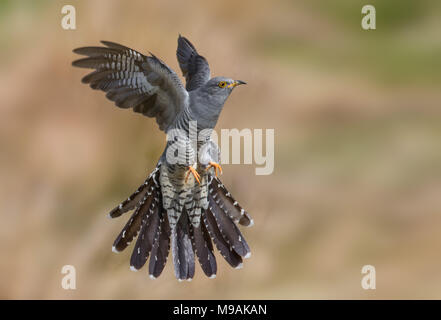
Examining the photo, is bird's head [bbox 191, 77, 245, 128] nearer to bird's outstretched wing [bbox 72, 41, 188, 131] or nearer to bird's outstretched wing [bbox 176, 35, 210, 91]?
Result: bird's outstretched wing [bbox 72, 41, 188, 131]

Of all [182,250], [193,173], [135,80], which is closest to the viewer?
[135,80]

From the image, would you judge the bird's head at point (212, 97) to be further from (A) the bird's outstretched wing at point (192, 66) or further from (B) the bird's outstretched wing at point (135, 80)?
(A) the bird's outstretched wing at point (192, 66)

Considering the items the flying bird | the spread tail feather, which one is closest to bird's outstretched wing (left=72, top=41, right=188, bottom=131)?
the flying bird

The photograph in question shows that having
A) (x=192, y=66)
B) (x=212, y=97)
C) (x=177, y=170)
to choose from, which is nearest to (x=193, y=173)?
(x=177, y=170)

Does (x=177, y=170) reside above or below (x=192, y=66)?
below

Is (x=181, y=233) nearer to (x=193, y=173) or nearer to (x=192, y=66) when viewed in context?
(x=193, y=173)

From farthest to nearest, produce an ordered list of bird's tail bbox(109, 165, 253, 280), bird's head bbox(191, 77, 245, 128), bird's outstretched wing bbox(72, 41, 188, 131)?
bird's tail bbox(109, 165, 253, 280), bird's head bbox(191, 77, 245, 128), bird's outstretched wing bbox(72, 41, 188, 131)

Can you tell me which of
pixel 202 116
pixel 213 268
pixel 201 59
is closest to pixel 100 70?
pixel 202 116
